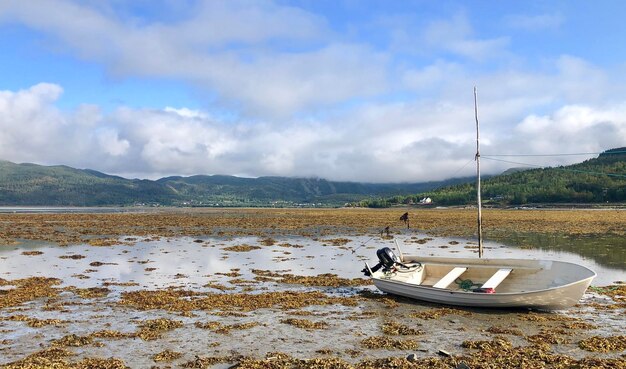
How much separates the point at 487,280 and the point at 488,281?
2.21 metres

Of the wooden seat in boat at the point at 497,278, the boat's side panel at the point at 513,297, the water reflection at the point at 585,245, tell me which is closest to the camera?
the boat's side panel at the point at 513,297

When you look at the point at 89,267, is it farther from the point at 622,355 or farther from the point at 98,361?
the point at 622,355

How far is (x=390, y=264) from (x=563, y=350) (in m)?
9.65

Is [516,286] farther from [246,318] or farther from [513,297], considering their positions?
[246,318]

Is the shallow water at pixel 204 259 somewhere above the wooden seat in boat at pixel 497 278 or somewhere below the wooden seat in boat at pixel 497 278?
below

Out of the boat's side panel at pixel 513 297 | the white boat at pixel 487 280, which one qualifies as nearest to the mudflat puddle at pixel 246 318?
the boat's side panel at pixel 513 297

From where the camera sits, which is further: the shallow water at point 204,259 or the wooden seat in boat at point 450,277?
the shallow water at point 204,259

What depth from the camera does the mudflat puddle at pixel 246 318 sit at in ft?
43.0

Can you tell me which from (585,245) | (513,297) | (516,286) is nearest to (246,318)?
(513,297)

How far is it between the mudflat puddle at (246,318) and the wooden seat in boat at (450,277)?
1.77m

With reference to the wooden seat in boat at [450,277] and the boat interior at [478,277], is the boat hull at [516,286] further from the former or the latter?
the wooden seat in boat at [450,277]

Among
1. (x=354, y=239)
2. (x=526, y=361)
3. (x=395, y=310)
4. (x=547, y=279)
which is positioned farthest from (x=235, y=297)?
(x=354, y=239)

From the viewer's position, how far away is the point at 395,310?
18.0 meters

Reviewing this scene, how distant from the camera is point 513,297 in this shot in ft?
54.5
